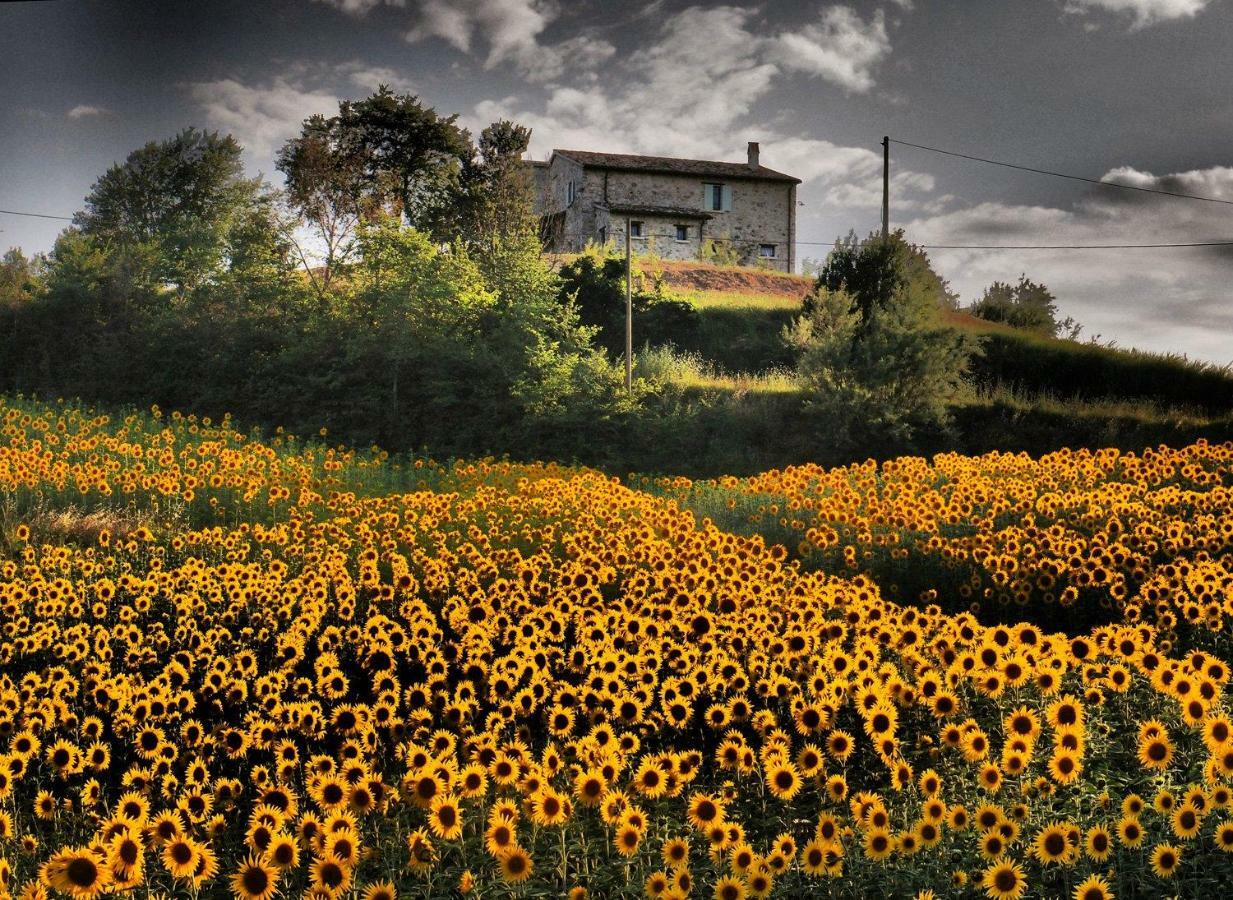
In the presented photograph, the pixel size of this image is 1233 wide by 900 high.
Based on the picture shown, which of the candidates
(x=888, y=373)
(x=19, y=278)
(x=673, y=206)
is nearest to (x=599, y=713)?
(x=888, y=373)

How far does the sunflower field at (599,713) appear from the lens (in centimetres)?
324

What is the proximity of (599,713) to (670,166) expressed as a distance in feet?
112

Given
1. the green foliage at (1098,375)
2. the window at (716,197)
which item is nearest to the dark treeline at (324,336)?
the green foliage at (1098,375)

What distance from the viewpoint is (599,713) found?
4008mm

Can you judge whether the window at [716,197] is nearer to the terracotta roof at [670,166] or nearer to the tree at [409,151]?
the terracotta roof at [670,166]

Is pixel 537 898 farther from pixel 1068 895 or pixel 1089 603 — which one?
pixel 1089 603

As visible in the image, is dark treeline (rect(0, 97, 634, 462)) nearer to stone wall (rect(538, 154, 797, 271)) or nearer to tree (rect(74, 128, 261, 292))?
tree (rect(74, 128, 261, 292))

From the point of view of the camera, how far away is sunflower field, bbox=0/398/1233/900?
3.24 meters

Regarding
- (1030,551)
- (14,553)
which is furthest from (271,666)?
(1030,551)

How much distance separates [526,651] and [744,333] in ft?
68.8

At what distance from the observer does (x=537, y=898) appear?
322 centimetres

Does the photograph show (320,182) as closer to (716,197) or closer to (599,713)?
(716,197)

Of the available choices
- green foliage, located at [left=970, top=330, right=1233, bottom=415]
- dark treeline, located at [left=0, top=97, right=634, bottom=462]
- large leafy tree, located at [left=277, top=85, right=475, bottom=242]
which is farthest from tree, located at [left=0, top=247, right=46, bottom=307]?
green foliage, located at [left=970, top=330, right=1233, bottom=415]

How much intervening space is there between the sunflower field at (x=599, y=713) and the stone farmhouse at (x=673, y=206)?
91.4ft
